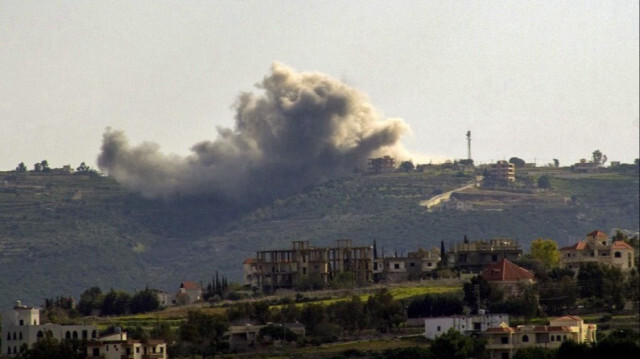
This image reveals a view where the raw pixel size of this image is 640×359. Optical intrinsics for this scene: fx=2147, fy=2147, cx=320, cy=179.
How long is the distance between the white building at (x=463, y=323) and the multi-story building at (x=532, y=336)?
3982mm

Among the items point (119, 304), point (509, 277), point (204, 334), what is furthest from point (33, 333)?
point (509, 277)

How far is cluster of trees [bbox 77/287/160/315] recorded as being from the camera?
7421 inches

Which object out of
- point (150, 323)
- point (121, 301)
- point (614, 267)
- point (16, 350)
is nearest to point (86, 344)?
point (16, 350)

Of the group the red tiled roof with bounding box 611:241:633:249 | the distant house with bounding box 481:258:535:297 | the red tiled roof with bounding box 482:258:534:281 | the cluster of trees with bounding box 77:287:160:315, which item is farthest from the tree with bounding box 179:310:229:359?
the red tiled roof with bounding box 611:241:633:249

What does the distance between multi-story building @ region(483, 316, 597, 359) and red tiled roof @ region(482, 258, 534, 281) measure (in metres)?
23.0

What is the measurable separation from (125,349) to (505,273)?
4236 centimetres

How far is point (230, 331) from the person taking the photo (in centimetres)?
16238

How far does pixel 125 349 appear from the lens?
150 metres

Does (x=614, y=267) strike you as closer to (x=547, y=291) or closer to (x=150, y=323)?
(x=547, y=291)

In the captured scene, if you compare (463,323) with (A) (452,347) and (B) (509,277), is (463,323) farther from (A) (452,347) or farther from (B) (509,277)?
(B) (509,277)

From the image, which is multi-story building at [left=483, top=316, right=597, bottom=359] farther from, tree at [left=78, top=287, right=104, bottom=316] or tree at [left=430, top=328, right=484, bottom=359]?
tree at [left=78, top=287, right=104, bottom=316]

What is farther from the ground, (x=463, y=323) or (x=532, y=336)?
(x=463, y=323)

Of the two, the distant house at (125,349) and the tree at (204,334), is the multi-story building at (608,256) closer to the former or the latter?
the tree at (204,334)

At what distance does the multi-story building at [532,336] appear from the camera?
505ft
